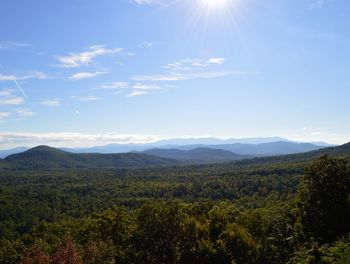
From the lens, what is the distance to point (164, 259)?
45.5 m

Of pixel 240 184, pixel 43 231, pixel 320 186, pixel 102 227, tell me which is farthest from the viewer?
pixel 240 184

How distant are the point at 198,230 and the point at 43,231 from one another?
31.0 metres

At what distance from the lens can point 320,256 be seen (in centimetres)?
3631

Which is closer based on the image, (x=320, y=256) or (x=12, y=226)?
(x=320, y=256)

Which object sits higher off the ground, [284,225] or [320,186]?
[320,186]

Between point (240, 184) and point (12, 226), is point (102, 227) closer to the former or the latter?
point (12, 226)

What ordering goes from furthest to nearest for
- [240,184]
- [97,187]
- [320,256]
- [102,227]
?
[97,187], [240,184], [102,227], [320,256]

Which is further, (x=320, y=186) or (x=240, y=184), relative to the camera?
(x=240, y=184)

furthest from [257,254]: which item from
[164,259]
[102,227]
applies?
[102,227]

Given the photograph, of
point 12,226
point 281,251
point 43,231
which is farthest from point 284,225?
point 12,226

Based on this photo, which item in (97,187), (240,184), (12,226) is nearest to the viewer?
(12,226)

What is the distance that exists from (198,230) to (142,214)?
30.4ft

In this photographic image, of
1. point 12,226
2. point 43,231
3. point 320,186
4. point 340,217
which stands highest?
point 320,186

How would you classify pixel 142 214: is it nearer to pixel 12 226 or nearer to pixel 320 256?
pixel 320 256
